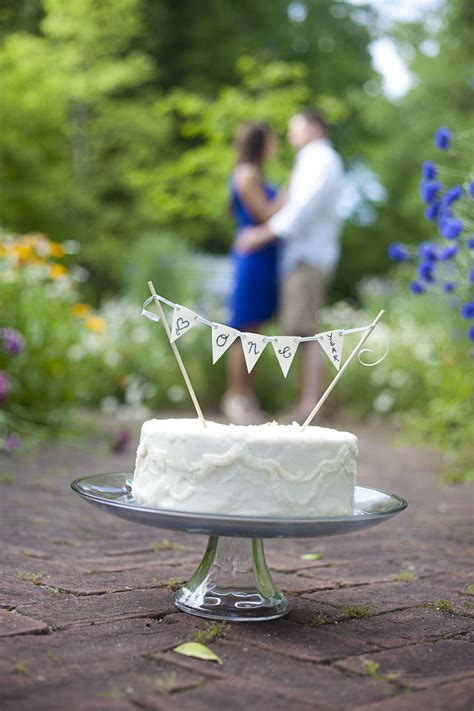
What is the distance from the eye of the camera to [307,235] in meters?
6.84

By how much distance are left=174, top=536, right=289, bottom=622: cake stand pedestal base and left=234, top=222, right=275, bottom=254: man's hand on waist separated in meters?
4.54

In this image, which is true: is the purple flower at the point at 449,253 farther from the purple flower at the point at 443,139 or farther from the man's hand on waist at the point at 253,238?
the man's hand on waist at the point at 253,238

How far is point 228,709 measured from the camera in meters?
1.74

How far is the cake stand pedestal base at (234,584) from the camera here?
2389 mm

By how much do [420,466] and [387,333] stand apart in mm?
3380

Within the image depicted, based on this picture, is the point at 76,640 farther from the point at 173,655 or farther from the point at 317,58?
the point at 317,58

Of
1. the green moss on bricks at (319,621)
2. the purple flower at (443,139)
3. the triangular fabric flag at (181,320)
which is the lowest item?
the green moss on bricks at (319,621)

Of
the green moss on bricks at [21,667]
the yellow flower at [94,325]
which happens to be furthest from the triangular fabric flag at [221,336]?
the yellow flower at [94,325]

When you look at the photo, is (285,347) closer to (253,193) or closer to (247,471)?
(247,471)

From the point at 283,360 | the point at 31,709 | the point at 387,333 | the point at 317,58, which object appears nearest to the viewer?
the point at 31,709

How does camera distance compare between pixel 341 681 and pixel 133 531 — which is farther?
pixel 133 531

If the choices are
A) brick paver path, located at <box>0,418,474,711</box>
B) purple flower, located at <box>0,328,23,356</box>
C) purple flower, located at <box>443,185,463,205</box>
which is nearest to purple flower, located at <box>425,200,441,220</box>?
purple flower, located at <box>443,185,463,205</box>

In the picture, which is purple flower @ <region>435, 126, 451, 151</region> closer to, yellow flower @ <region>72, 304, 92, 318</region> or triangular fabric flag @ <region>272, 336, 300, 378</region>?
triangular fabric flag @ <region>272, 336, 300, 378</region>

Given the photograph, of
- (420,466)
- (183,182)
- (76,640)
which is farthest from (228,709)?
(183,182)
